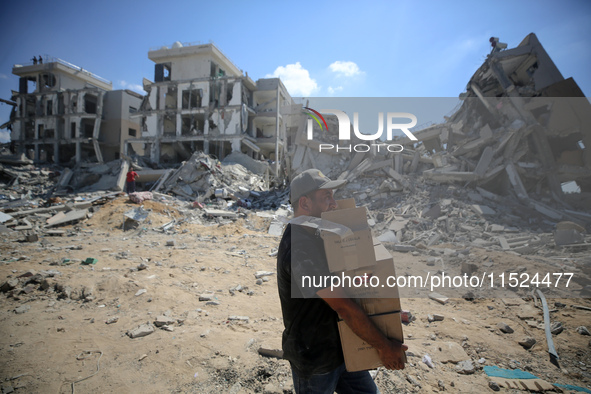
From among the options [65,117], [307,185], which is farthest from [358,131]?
[65,117]

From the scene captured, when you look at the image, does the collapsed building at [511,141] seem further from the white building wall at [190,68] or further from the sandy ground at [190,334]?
the white building wall at [190,68]

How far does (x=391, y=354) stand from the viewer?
1.29 m

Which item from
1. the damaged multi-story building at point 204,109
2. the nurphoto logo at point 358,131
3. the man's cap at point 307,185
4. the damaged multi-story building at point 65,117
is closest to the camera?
the man's cap at point 307,185

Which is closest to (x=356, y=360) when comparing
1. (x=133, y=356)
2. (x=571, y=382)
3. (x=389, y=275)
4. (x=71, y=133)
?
(x=389, y=275)

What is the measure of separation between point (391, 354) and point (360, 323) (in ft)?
0.84

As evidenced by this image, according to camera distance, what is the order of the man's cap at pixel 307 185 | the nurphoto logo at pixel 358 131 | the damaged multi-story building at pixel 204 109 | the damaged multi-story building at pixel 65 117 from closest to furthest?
the man's cap at pixel 307 185, the nurphoto logo at pixel 358 131, the damaged multi-story building at pixel 204 109, the damaged multi-story building at pixel 65 117

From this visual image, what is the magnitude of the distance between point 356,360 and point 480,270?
508cm

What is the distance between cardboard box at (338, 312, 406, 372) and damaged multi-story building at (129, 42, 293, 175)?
23.6 metres

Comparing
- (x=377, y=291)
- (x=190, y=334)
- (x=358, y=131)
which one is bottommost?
(x=190, y=334)

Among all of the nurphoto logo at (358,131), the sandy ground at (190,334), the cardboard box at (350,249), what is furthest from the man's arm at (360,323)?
the nurphoto logo at (358,131)

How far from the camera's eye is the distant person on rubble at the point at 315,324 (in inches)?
49.5

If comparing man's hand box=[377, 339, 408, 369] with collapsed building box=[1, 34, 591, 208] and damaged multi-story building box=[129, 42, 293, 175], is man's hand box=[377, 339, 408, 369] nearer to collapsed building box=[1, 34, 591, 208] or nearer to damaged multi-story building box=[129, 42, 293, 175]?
collapsed building box=[1, 34, 591, 208]

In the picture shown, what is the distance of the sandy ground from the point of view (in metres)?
2.28

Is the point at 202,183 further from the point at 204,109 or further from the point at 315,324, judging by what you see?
the point at 315,324
